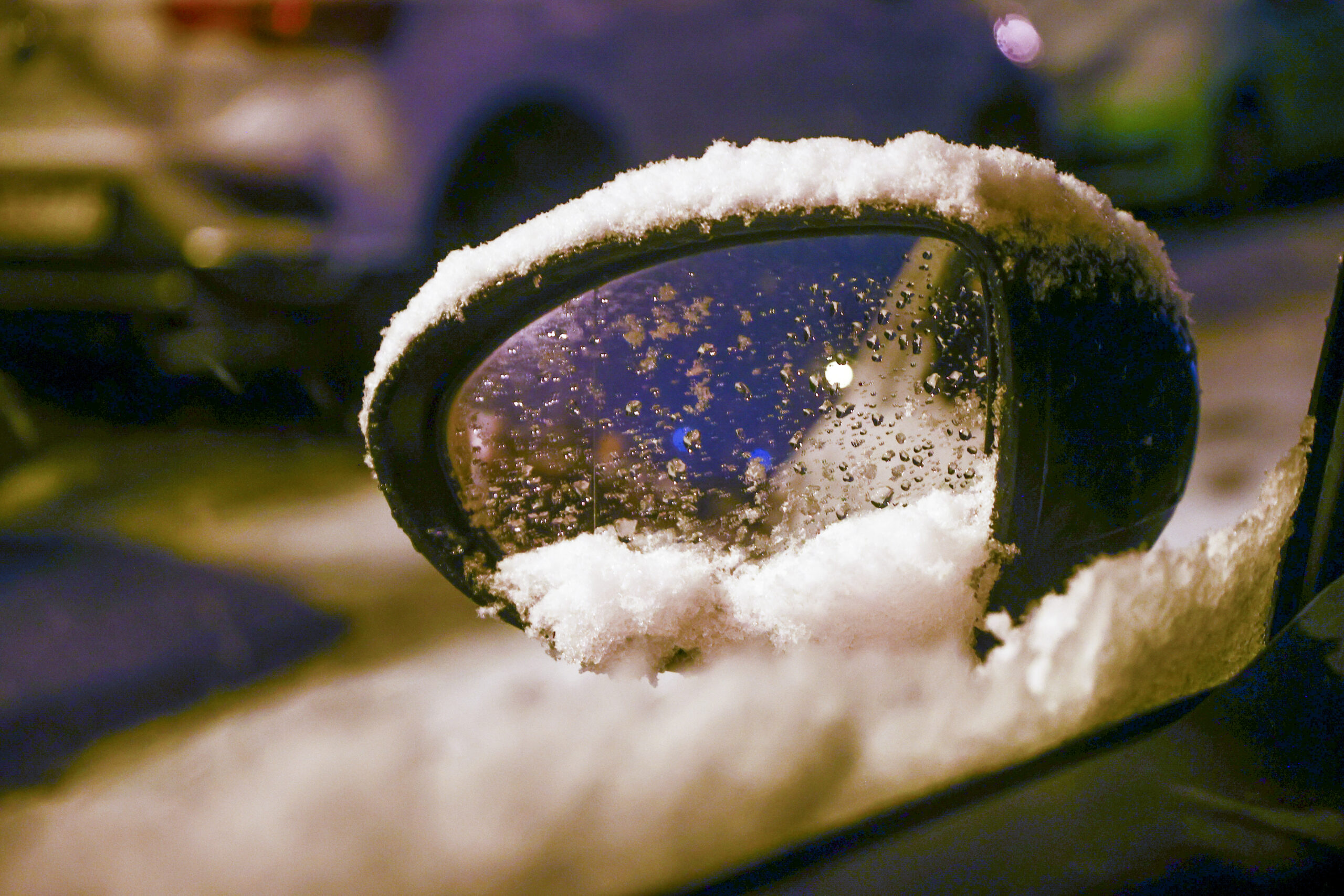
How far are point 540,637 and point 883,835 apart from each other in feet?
2.12

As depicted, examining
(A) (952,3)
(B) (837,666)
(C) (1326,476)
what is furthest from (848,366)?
(A) (952,3)

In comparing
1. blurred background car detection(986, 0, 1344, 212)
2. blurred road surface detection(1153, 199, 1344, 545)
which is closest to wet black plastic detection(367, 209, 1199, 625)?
blurred road surface detection(1153, 199, 1344, 545)

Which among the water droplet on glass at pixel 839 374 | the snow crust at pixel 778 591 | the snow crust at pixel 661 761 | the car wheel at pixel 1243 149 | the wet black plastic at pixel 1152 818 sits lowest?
the wet black plastic at pixel 1152 818

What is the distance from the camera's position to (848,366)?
4.09 ft

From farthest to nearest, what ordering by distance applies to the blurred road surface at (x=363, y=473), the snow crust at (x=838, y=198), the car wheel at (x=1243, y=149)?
the car wheel at (x=1243, y=149)
the blurred road surface at (x=363, y=473)
the snow crust at (x=838, y=198)

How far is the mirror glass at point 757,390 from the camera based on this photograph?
1.21 m

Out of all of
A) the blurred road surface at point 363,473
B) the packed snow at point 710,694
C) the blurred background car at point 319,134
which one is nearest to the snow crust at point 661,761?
the packed snow at point 710,694

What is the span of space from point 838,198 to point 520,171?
13.3 ft

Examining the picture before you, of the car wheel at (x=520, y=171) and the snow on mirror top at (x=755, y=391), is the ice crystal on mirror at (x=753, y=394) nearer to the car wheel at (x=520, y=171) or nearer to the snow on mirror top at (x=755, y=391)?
the snow on mirror top at (x=755, y=391)

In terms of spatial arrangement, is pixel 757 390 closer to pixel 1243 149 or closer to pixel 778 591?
pixel 778 591

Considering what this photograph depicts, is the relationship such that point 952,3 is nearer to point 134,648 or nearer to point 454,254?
point 454,254

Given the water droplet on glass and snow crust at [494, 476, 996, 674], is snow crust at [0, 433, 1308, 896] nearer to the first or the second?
snow crust at [494, 476, 996, 674]

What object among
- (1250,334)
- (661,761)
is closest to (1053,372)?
(661,761)

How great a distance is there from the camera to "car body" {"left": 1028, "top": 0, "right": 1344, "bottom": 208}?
5039 millimetres
